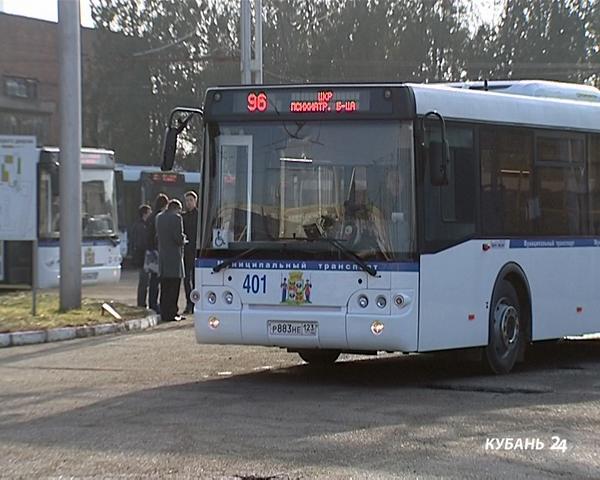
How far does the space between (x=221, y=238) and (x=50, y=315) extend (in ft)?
24.4

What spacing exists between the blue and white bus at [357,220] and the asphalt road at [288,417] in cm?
62

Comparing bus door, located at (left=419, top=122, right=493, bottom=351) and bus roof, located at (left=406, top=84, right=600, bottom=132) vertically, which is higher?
bus roof, located at (left=406, top=84, right=600, bottom=132)

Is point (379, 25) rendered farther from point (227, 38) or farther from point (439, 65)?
point (227, 38)

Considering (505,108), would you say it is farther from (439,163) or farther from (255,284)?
(255,284)

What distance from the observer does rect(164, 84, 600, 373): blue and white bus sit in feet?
39.6

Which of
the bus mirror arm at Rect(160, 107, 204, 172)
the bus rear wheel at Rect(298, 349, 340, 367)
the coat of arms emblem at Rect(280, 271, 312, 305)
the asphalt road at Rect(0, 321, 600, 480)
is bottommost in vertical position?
the asphalt road at Rect(0, 321, 600, 480)

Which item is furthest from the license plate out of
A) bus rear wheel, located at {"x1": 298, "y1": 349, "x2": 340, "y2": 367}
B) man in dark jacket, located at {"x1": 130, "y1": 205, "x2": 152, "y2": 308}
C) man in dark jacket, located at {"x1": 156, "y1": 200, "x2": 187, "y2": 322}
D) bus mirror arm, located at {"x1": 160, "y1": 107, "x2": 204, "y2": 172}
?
man in dark jacket, located at {"x1": 130, "y1": 205, "x2": 152, "y2": 308}

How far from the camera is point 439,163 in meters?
12.0

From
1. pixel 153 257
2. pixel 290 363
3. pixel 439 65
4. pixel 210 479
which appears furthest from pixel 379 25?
pixel 210 479

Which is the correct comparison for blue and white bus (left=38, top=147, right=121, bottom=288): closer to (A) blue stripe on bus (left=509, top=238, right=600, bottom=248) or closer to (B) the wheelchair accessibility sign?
(A) blue stripe on bus (left=509, top=238, right=600, bottom=248)

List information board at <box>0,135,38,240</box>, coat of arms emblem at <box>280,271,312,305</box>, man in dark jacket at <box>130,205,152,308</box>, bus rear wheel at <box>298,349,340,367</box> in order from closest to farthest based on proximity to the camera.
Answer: coat of arms emblem at <box>280,271,312,305</box> → bus rear wheel at <box>298,349,340,367</box> → information board at <box>0,135,38,240</box> → man in dark jacket at <box>130,205,152,308</box>

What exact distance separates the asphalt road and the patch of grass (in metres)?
2.46

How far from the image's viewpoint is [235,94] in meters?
12.7

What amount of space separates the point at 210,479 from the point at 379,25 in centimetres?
4330
